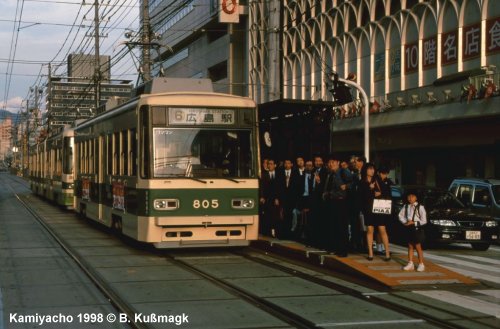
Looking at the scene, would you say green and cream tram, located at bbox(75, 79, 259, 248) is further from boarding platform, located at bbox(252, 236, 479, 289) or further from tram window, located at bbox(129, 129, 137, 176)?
boarding platform, located at bbox(252, 236, 479, 289)

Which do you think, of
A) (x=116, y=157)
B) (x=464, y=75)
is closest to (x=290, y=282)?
(x=116, y=157)

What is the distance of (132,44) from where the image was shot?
2536 cm

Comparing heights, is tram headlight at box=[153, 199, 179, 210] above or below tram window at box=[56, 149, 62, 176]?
below

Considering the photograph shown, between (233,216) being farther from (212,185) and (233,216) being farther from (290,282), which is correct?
(290,282)

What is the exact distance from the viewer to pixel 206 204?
13.8 m

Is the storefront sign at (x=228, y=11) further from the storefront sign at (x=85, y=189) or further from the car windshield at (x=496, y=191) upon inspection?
the car windshield at (x=496, y=191)

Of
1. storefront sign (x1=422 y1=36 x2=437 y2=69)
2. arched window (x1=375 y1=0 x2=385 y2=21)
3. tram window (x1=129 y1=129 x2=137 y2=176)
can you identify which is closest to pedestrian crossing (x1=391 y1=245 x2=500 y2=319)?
tram window (x1=129 y1=129 x2=137 y2=176)

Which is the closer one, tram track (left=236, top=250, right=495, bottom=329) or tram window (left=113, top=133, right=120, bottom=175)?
tram track (left=236, top=250, right=495, bottom=329)

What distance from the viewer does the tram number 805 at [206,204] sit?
13773 mm

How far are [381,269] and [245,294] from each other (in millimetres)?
2658

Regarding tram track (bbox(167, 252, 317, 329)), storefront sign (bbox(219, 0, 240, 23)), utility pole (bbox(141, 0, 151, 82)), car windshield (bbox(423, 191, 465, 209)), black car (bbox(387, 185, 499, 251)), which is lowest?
tram track (bbox(167, 252, 317, 329))

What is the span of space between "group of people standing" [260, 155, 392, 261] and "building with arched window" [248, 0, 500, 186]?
2481 millimetres

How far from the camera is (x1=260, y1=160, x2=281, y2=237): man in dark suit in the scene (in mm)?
15734

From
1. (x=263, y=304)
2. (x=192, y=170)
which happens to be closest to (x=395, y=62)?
(x=192, y=170)
